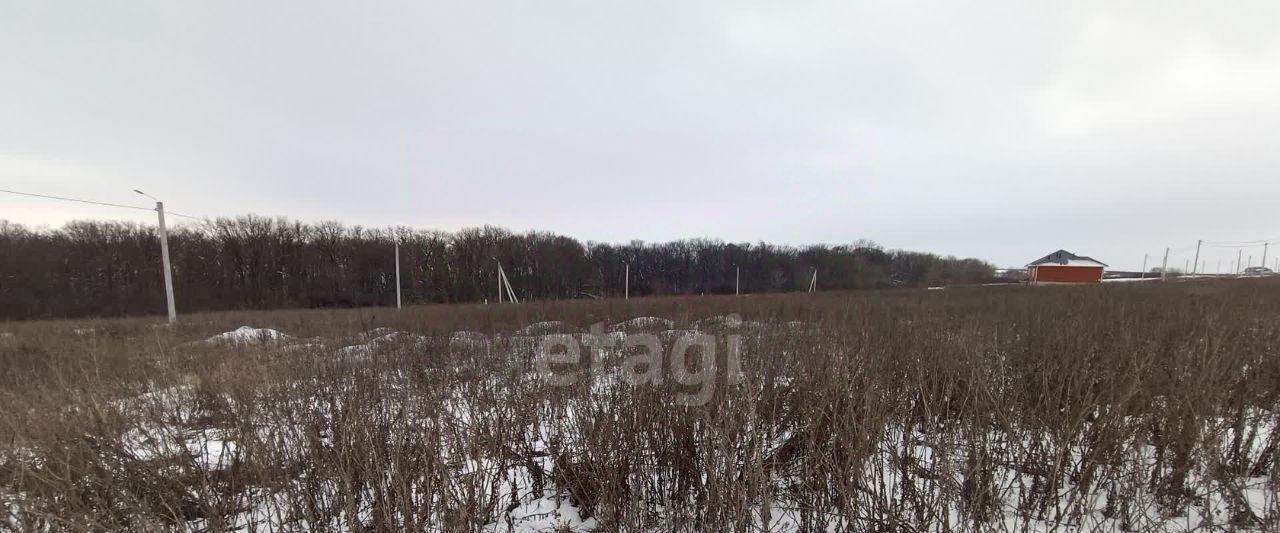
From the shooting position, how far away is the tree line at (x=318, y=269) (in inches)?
948

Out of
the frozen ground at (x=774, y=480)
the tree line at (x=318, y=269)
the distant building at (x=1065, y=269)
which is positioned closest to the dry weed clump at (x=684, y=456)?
the frozen ground at (x=774, y=480)

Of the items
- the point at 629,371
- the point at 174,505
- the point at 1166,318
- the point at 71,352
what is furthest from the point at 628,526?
the point at 71,352

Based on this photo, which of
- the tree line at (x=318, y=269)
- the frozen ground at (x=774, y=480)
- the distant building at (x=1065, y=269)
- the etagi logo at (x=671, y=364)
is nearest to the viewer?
the frozen ground at (x=774, y=480)

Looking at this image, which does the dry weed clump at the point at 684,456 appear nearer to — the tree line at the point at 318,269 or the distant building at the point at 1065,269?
the tree line at the point at 318,269

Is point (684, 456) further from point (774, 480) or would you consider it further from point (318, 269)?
point (318, 269)

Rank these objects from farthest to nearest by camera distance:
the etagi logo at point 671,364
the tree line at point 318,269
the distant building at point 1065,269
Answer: the distant building at point 1065,269 → the tree line at point 318,269 → the etagi logo at point 671,364

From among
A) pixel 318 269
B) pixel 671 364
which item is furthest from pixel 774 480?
pixel 318 269

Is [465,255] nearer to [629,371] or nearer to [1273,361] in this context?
[629,371]

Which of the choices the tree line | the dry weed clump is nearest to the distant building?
the tree line

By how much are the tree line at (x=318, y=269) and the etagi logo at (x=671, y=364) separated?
80.8 feet

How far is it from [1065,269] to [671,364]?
53563mm

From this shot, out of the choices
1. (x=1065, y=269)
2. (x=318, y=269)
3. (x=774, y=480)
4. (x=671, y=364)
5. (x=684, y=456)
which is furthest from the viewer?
(x=1065, y=269)

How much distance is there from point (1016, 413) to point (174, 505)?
481 centimetres

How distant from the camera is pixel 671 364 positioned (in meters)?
3.41
